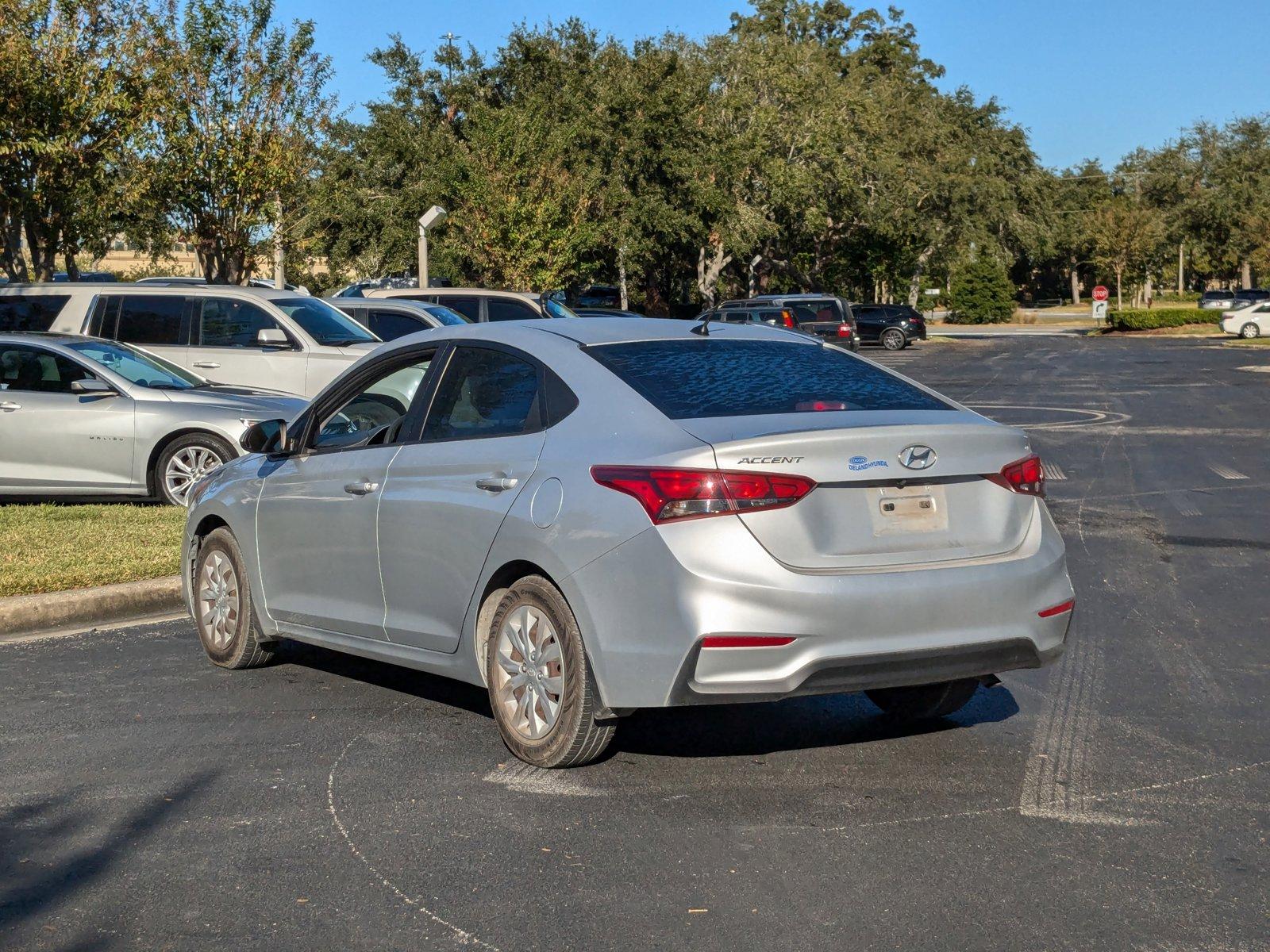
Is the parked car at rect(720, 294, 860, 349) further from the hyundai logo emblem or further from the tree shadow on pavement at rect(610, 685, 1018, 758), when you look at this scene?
the hyundai logo emblem

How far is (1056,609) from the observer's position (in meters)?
5.57

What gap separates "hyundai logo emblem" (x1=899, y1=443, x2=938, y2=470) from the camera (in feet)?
17.1

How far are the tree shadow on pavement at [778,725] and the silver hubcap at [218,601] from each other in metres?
2.19

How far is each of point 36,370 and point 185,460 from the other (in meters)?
1.59

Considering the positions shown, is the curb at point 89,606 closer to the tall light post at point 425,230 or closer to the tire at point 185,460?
the tire at point 185,460

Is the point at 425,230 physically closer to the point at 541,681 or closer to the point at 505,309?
the point at 505,309

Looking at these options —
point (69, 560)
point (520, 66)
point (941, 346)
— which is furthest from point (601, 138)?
point (69, 560)

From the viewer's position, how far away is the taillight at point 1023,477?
5461 mm

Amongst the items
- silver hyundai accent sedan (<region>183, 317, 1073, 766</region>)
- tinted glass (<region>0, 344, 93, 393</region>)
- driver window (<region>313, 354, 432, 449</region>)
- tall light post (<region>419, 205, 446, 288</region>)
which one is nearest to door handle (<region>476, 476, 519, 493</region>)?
silver hyundai accent sedan (<region>183, 317, 1073, 766</region>)

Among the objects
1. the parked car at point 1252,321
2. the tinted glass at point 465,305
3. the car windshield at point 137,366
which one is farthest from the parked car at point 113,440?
the parked car at point 1252,321

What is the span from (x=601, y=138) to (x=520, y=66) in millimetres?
4191

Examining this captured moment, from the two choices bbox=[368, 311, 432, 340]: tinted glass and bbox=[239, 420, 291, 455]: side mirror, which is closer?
bbox=[239, 420, 291, 455]: side mirror

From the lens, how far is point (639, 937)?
4.07 meters

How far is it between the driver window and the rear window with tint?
1.14 meters
